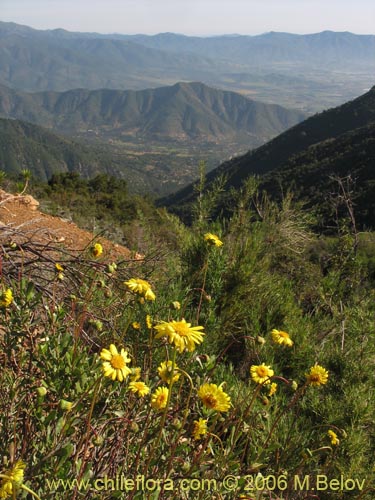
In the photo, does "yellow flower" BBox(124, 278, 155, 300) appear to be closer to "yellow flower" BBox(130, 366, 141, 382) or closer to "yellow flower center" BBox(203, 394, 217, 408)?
"yellow flower" BBox(130, 366, 141, 382)

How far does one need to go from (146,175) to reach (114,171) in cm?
1171

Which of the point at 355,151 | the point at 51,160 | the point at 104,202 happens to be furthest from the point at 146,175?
the point at 104,202

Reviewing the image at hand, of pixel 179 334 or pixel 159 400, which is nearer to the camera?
pixel 179 334

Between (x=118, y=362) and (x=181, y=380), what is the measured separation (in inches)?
11.4

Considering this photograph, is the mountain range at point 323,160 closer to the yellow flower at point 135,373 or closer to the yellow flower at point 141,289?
the yellow flower at point 141,289

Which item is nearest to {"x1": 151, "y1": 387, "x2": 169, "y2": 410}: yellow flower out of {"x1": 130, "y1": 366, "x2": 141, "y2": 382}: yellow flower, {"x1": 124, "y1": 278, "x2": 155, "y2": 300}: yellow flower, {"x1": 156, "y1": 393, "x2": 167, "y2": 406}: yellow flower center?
{"x1": 156, "y1": 393, "x2": 167, "y2": 406}: yellow flower center

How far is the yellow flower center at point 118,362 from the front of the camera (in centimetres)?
131

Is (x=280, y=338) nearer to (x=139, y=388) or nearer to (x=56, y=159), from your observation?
(x=139, y=388)

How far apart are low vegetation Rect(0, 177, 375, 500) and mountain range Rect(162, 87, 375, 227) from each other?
1.69m

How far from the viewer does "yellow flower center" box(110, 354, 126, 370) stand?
1311mm

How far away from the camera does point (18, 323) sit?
170cm

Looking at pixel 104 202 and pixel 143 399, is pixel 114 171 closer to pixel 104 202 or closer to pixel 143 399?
pixel 104 202

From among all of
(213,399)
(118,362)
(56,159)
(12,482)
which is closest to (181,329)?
(118,362)

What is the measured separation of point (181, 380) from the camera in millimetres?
1475
